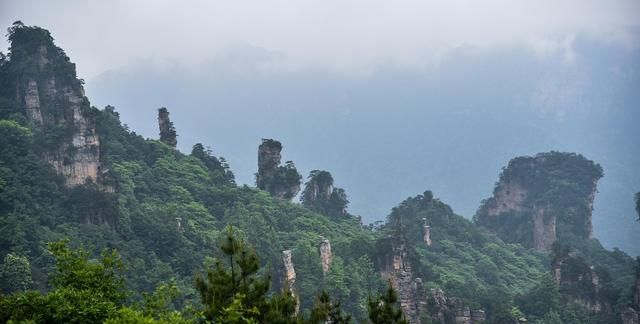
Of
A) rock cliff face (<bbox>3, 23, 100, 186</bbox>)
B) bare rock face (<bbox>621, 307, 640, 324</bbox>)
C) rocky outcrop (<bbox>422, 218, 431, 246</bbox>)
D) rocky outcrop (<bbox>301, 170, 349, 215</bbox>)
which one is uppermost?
rock cliff face (<bbox>3, 23, 100, 186</bbox>)

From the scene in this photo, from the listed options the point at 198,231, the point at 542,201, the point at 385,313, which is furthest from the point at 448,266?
the point at 385,313

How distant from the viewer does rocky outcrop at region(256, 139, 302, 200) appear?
238ft

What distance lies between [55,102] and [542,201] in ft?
184

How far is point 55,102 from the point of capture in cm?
5556

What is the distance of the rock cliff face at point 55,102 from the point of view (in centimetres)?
5262

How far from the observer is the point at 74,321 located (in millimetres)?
21578

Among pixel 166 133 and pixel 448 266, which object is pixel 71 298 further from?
pixel 448 266

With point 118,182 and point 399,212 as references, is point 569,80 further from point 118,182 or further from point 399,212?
point 118,182

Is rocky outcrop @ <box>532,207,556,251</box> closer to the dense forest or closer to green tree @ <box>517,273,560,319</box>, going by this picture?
the dense forest

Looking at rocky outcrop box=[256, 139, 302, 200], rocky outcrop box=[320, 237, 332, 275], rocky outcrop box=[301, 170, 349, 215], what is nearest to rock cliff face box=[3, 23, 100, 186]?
rocky outcrop box=[320, 237, 332, 275]

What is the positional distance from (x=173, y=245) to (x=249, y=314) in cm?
3122

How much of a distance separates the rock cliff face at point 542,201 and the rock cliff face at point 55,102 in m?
53.5

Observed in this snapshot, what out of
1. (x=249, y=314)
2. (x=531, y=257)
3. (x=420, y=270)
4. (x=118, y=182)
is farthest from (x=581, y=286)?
(x=249, y=314)

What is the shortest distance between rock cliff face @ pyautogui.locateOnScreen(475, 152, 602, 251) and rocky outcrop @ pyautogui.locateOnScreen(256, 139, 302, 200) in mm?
31108
